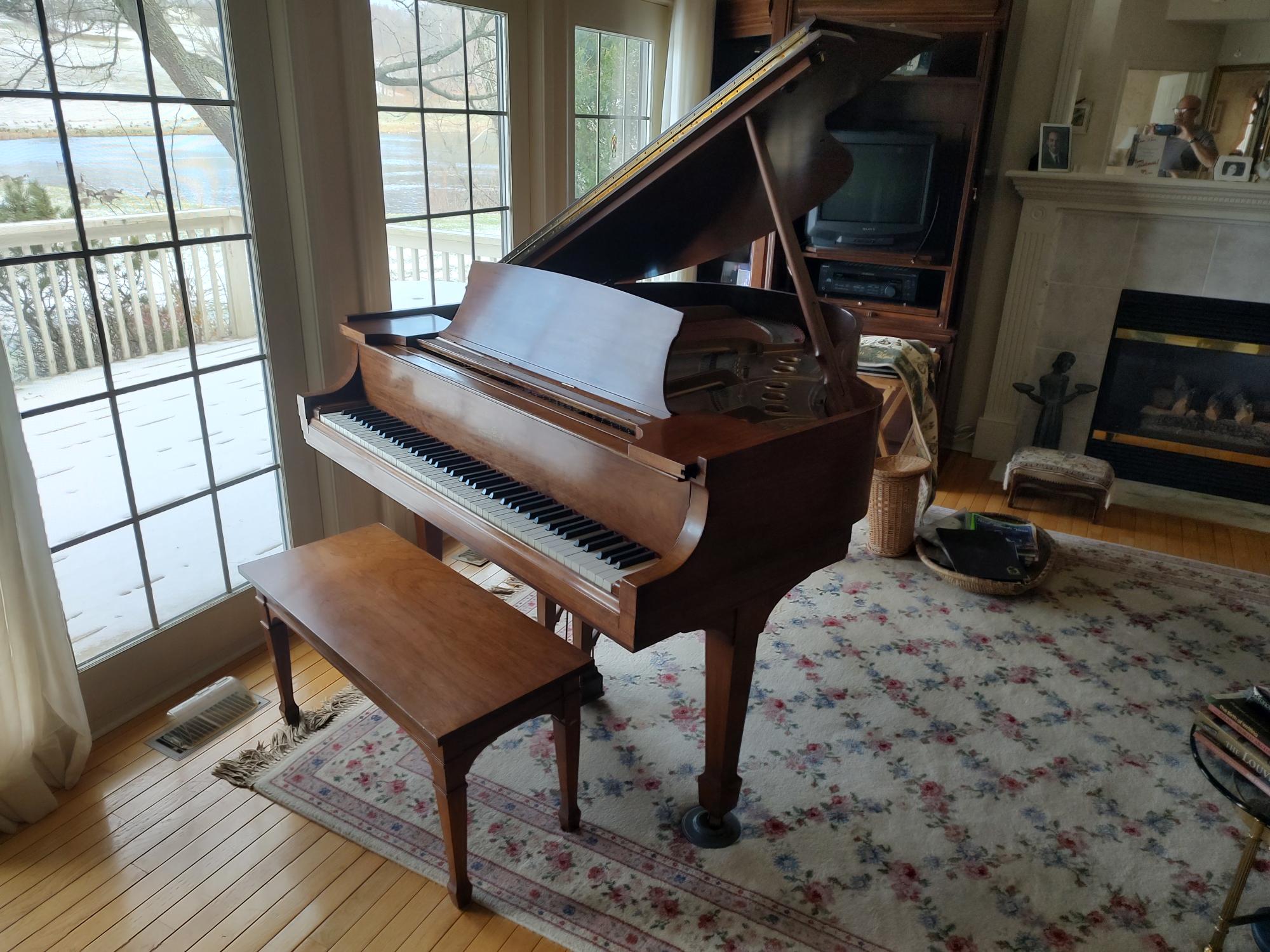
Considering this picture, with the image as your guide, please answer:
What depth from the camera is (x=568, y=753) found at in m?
1.93

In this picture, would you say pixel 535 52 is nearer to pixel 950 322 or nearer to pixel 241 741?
pixel 950 322

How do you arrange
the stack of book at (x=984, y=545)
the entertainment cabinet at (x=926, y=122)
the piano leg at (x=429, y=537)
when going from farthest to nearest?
the entertainment cabinet at (x=926, y=122)
the stack of book at (x=984, y=545)
the piano leg at (x=429, y=537)

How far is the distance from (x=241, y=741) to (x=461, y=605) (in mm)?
869

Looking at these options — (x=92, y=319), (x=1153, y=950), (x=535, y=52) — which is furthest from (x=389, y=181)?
(x=1153, y=950)

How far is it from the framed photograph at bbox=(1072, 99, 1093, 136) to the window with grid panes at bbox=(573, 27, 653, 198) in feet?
6.93

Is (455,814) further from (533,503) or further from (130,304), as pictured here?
(130,304)

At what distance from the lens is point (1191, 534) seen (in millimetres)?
3918

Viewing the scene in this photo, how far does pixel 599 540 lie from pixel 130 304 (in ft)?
5.01

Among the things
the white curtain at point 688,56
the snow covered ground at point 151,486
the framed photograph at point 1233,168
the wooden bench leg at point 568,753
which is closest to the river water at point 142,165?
the snow covered ground at point 151,486

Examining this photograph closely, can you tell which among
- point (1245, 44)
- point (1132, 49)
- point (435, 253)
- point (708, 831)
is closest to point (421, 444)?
point (708, 831)

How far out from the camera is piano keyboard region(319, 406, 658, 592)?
5.66 feet

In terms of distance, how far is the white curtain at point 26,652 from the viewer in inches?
75.9

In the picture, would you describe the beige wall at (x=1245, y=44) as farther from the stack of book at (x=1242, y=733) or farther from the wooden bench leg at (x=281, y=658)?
the wooden bench leg at (x=281, y=658)

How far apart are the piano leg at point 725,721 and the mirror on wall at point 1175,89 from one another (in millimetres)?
3571
